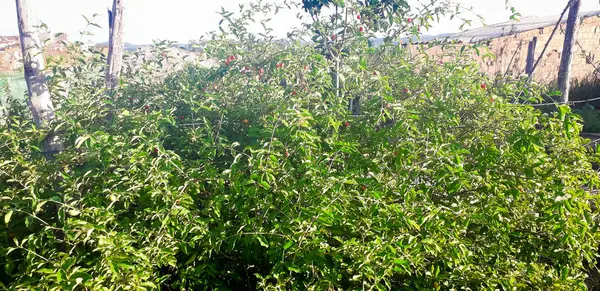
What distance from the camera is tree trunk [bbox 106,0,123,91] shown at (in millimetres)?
3637

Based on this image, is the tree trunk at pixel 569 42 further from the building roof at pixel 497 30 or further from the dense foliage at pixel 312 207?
the dense foliage at pixel 312 207

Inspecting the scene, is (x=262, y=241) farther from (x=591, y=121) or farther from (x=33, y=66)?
(x=591, y=121)

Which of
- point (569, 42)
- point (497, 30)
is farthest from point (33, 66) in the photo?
point (497, 30)

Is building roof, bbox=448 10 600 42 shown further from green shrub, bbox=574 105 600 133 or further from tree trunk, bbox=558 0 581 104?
green shrub, bbox=574 105 600 133

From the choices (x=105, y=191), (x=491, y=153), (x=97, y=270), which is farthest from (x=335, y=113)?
(x=97, y=270)

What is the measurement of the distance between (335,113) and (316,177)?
0.64m

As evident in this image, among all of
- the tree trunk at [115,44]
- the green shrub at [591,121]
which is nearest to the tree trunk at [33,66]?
the tree trunk at [115,44]

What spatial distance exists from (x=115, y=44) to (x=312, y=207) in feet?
8.14

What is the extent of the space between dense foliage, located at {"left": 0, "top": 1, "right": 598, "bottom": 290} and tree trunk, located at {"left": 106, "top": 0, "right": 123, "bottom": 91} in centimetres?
91

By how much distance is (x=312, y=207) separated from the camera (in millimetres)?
1923

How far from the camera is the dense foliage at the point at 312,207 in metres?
1.93

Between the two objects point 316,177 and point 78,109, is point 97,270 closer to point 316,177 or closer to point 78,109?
point 316,177

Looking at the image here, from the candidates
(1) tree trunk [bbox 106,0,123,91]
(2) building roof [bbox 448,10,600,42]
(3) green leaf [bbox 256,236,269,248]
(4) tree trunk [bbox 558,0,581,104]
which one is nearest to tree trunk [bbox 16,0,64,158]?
(1) tree trunk [bbox 106,0,123,91]

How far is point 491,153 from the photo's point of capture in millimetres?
2213
